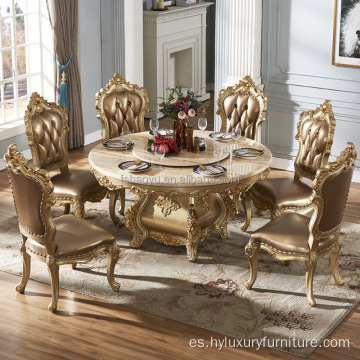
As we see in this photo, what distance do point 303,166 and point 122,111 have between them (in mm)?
1666

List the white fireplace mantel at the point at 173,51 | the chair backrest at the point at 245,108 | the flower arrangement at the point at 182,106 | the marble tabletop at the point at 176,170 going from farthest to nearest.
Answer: the white fireplace mantel at the point at 173,51 < the chair backrest at the point at 245,108 < the flower arrangement at the point at 182,106 < the marble tabletop at the point at 176,170

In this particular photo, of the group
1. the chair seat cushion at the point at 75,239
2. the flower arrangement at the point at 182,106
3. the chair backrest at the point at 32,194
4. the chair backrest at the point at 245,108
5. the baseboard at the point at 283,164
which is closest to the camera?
the chair backrest at the point at 32,194

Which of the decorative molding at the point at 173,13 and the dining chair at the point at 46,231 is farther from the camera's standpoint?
the decorative molding at the point at 173,13

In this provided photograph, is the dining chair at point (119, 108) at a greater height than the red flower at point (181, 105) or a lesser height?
lesser

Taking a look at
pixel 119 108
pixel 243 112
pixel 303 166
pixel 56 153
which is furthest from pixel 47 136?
pixel 303 166

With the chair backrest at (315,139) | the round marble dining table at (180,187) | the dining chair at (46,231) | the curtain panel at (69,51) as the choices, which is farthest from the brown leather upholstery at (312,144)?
the curtain panel at (69,51)

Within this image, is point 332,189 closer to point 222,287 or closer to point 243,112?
point 222,287

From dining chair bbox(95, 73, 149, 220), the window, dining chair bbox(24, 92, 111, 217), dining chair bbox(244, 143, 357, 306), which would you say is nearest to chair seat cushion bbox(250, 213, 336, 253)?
dining chair bbox(244, 143, 357, 306)

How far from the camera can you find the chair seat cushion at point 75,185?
5262 mm

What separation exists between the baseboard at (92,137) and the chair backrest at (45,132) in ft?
8.15

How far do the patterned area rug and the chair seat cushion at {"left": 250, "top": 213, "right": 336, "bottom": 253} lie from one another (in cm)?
37

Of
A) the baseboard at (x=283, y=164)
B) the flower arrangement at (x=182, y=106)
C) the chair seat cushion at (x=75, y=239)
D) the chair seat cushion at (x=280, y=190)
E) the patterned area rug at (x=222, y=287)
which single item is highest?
the flower arrangement at (x=182, y=106)

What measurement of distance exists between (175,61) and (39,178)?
20.6ft

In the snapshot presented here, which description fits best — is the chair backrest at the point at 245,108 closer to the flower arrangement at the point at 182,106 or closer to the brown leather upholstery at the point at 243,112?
the brown leather upholstery at the point at 243,112
